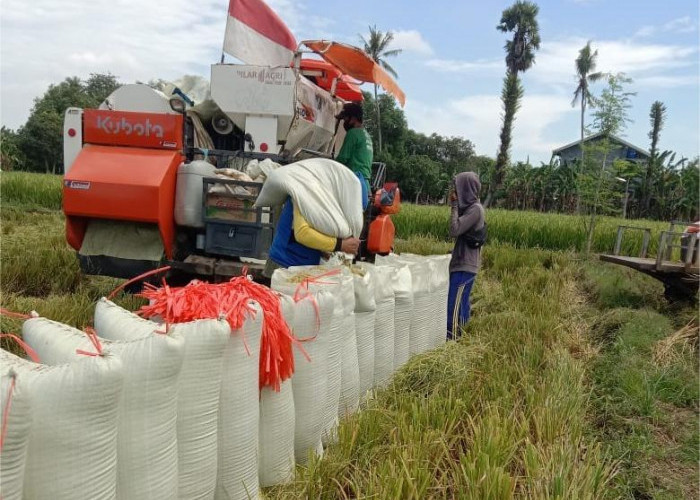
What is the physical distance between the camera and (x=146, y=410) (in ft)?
5.45

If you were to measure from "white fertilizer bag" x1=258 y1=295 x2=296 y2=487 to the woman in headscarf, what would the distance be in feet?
9.83

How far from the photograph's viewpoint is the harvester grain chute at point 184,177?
15.3 ft

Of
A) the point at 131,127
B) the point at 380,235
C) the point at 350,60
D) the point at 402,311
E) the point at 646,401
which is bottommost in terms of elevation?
the point at 646,401

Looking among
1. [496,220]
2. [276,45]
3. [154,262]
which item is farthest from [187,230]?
[496,220]

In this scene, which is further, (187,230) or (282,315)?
(187,230)

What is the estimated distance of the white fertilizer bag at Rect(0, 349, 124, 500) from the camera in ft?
4.60

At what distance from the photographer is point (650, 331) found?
18.5 feet

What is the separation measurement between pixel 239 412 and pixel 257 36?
498 centimetres

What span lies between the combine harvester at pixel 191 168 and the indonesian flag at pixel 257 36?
0.9 inches

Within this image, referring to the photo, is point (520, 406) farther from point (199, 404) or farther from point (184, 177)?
point (184, 177)

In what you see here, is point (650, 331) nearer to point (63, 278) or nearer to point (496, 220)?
point (63, 278)

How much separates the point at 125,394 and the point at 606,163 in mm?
12570

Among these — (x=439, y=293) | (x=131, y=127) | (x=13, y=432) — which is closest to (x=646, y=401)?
(x=439, y=293)

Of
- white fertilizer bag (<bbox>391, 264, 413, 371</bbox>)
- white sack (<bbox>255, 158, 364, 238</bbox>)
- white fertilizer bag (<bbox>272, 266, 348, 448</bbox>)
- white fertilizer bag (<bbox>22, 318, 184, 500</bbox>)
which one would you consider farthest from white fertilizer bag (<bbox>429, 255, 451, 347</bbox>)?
white fertilizer bag (<bbox>22, 318, 184, 500</bbox>)
